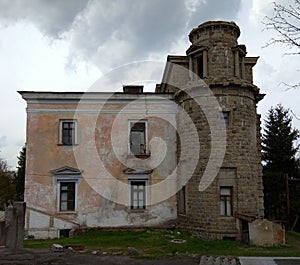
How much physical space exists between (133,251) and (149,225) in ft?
25.7

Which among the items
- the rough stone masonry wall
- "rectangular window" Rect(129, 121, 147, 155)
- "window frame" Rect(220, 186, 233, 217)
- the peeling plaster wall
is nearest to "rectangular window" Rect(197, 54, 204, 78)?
the rough stone masonry wall

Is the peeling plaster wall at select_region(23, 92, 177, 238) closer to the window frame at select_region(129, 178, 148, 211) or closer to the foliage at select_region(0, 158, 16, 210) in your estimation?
the window frame at select_region(129, 178, 148, 211)

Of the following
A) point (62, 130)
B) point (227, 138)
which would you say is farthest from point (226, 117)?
point (62, 130)

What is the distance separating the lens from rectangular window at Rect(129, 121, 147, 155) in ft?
Answer: 70.2

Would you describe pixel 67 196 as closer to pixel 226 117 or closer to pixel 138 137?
pixel 138 137

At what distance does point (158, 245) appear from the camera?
623 inches

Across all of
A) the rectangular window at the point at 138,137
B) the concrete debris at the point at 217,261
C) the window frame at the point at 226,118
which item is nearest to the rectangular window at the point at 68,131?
the rectangular window at the point at 138,137

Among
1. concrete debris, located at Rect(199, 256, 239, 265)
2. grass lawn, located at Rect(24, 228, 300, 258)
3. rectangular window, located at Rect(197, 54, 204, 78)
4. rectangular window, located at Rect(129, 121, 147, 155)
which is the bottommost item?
grass lawn, located at Rect(24, 228, 300, 258)

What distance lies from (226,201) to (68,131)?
30.3ft

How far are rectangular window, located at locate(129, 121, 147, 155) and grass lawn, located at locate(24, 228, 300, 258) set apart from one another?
440 centimetres

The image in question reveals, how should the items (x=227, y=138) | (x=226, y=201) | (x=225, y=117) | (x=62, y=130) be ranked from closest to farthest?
(x=226, y=201)
(x=227, y=138)
(x=225, y=117)
(x=62, y=130)

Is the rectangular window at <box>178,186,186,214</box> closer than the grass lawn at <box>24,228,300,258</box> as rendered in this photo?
No

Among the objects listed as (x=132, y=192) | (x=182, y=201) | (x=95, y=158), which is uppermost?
(x=95, y=158)

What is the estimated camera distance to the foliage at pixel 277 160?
30.1 meters
